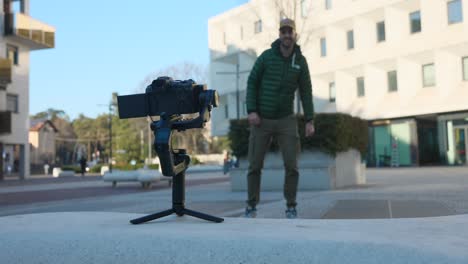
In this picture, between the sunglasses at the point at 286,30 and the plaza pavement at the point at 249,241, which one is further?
the sunglasses at the point at 286,30

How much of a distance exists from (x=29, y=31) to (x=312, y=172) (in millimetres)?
28025

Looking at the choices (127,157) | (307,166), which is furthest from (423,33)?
(127,157)

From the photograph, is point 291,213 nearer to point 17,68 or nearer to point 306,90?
point 306,90

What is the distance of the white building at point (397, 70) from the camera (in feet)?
92.0

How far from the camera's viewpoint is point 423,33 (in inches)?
1152

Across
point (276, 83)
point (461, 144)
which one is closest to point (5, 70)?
point (276, 83)

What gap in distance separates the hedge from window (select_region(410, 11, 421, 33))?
871 inches

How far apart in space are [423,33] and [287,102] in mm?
27989

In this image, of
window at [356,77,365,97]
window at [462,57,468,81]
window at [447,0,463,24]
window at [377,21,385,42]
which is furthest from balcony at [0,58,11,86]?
window at [462,57,468,81]

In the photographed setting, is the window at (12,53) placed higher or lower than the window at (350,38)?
lower

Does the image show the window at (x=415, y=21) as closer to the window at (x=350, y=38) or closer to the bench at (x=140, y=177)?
the window at (x=350, y=38)

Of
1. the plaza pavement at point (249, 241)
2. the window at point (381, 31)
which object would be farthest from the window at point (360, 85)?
the plaza pavement at point (249, 241)

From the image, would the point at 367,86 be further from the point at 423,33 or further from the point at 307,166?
the point at 307,166

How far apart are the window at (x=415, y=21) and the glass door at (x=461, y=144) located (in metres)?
6.90
